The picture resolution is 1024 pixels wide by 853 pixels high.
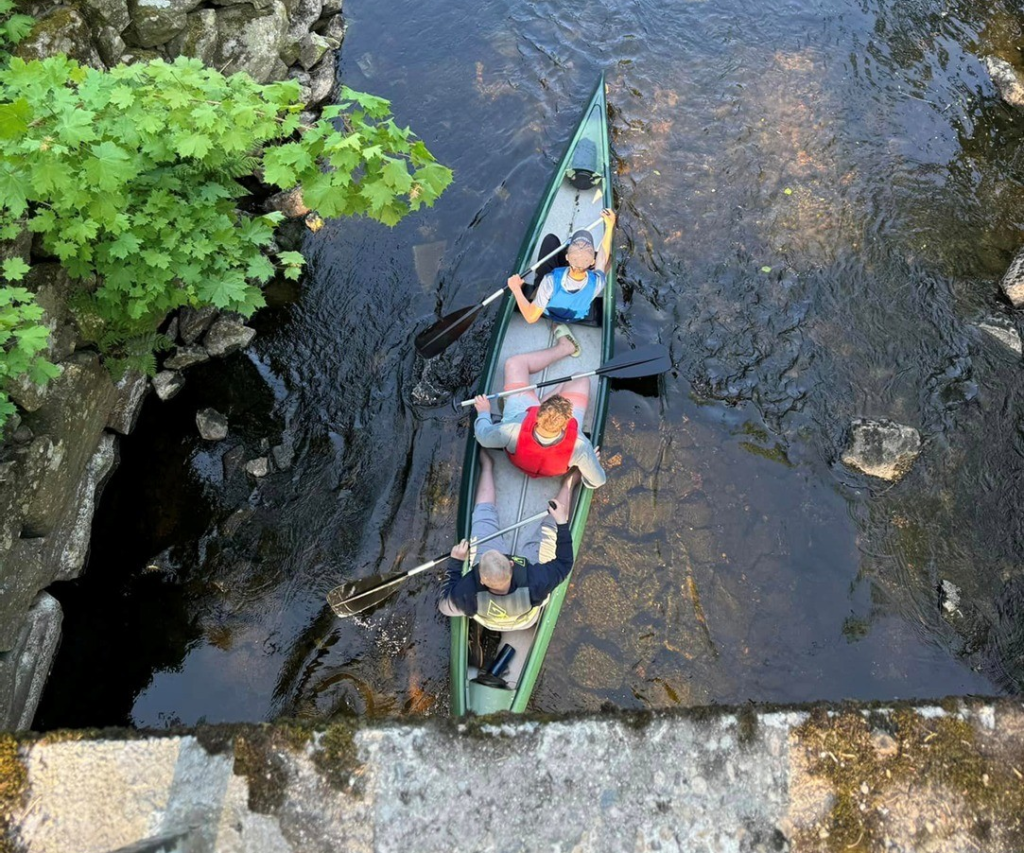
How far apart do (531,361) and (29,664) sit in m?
5.14

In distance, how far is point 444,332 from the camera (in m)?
7.94

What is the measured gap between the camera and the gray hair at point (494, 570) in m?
5.43

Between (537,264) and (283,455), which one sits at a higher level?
(537,264)

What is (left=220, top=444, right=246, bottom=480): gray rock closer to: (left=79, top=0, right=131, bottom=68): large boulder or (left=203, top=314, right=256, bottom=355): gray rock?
(left=203, top=314, right=256, bottom=355): gray rock

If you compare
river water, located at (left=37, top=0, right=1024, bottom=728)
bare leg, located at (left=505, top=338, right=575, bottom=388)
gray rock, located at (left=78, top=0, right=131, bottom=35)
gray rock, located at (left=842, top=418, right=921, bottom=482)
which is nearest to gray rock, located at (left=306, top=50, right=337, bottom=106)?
river water, located at (left=37, top=0, right=1024, bottom=728)

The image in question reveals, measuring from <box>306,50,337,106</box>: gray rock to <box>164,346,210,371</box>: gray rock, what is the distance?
404cm

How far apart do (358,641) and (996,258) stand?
28.3ft

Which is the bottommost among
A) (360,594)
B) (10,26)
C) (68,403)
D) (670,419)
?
(360,594)

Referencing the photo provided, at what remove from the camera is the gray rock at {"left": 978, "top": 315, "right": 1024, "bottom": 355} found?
825 cm

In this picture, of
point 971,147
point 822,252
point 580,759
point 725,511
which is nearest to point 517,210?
point 822,252

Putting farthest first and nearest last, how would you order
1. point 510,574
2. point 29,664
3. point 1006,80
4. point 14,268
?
point 1006,80 < point 29,664 < point 510,574 < point 14,268

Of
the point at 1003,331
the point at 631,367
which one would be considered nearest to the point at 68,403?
the point at 631,367

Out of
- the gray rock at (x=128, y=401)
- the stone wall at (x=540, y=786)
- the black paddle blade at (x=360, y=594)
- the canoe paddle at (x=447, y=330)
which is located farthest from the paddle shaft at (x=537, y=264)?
the stone wall at (x=540, y=786)

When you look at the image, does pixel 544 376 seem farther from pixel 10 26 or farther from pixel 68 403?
pixel 10 26
